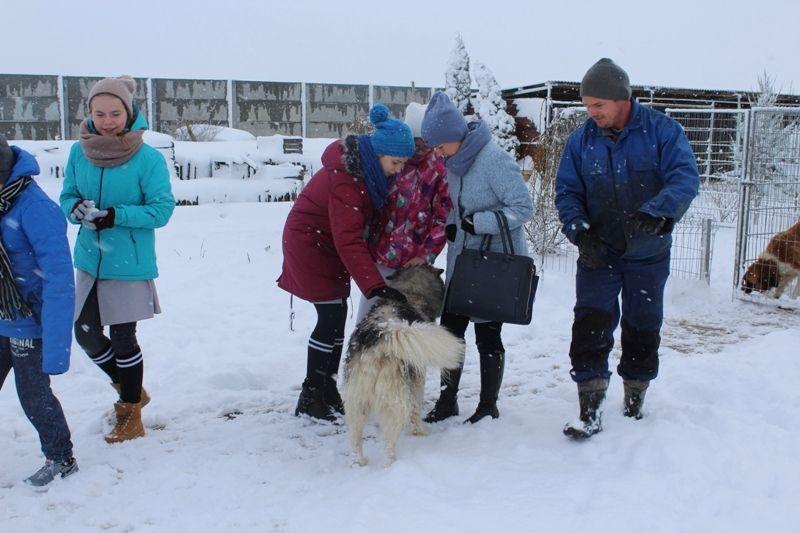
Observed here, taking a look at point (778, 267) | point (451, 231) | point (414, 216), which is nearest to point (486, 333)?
point (451, 231)

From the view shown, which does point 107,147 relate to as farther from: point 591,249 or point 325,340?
point 591,249

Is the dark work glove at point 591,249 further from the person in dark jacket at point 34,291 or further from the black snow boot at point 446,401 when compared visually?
A: the person in dark jacket at point 34,291

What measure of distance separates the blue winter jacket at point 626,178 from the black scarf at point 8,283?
267 centimetres

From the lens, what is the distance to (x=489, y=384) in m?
3.91

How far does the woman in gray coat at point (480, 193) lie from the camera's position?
361 centimetres

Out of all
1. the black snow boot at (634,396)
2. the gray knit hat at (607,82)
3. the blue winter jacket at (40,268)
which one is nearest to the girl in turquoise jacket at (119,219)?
the blue winter jacket at (40,268)

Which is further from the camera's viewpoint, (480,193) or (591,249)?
(480,193)

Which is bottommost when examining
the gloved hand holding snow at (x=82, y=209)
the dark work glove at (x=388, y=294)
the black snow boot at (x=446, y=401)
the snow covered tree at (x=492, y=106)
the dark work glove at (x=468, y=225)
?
the black snow boot at (x=446, y=401)

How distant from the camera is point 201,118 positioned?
19.7 metres

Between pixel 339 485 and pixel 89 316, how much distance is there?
1.67 m

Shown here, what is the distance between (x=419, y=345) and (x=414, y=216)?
3.10 feet

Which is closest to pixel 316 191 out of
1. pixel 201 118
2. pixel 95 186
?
pixel 95 186

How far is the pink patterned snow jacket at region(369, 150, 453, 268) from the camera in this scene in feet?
12.6

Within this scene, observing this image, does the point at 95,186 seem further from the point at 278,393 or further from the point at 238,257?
the point at 238,257
